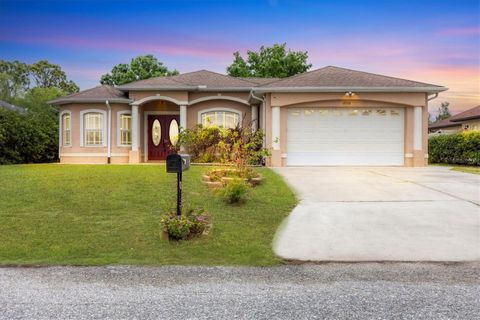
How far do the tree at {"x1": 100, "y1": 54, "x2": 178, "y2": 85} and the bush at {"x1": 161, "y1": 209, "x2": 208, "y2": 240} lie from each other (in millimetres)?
31147

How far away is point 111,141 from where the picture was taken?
1789 cm

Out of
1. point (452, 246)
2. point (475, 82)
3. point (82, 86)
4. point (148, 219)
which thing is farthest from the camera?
point (82, 86)

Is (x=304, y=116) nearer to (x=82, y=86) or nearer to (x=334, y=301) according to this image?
(x=334, y=301)

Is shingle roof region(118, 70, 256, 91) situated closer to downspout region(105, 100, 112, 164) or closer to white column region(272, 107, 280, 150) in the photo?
downspout region(105, 100, 112, 164)

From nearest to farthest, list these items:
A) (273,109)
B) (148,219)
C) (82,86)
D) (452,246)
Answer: (452,246) < (148,219) < (273,109) < (82,86)

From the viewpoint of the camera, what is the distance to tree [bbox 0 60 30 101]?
52.0 meters

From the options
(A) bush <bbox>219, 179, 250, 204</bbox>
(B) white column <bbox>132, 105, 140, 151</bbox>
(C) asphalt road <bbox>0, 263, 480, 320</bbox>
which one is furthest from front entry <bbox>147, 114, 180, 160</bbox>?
(C) asphalt road <bbox>0, 263, 480, 320</bbox>

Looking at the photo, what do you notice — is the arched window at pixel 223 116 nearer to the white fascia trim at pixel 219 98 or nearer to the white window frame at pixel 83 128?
the white fascia trim at pixel 219 98

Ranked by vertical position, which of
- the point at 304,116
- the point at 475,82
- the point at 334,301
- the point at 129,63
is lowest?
the point at 334,301

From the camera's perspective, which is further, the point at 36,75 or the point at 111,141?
the point at 36,75

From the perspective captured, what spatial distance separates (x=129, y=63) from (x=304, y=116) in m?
24.8

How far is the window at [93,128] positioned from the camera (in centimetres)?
1795

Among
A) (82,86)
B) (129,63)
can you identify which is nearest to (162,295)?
(129,63)

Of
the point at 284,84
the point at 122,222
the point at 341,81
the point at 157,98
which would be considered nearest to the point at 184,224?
the point at 122,222
